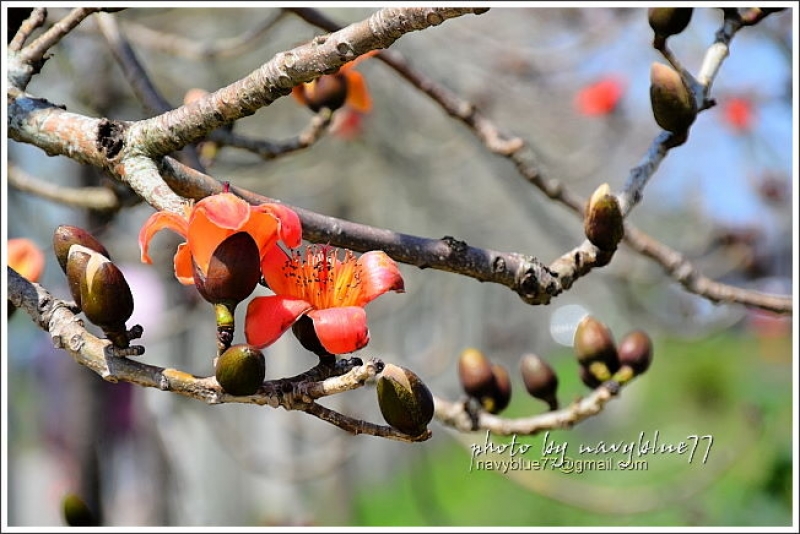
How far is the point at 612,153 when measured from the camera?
4.62 meters

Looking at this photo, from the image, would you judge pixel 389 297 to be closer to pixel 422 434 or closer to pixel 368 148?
pixel 368 148

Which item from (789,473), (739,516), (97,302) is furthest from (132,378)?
(739,516)

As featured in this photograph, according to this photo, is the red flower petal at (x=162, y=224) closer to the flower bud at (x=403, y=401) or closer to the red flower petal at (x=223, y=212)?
the red flower petal at (x=223, y=212)

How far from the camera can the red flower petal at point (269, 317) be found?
90 centimetres

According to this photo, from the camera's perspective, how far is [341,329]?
2.99ft

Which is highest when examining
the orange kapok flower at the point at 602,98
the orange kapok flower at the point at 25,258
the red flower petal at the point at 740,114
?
the orange kapok flower at the point at 25,258

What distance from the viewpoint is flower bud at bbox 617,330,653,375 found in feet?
4.84

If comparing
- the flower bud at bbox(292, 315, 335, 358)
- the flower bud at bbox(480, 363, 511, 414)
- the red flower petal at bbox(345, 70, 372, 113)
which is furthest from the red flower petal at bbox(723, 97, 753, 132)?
the flower bud at bbox(292, 315, 335, 358)

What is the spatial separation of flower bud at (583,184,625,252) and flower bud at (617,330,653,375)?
31 cm

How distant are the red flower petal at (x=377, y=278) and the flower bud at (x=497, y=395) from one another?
511 mm

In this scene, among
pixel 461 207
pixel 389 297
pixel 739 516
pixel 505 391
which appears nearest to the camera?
pixel 505 391

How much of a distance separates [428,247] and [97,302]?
1.44 ft

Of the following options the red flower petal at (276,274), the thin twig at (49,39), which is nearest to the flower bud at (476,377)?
the red flower petal at (276,274)

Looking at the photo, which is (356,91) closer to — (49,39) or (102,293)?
(49,39)
